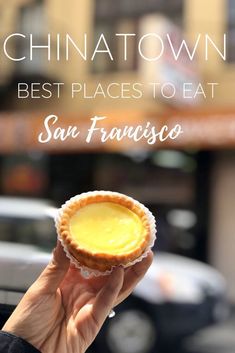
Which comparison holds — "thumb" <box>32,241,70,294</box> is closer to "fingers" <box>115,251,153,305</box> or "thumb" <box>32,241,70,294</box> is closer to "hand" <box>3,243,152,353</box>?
"hand" <box>3,243,152,353</box>

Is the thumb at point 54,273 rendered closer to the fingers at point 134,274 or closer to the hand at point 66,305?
the hand at point 66,305

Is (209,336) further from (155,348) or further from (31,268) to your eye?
(31,268)

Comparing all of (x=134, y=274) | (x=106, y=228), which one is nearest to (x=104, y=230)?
(x=106, y=228)

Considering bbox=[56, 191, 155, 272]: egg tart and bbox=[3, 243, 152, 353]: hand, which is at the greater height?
bbox=[56, 191, 155, 272]: egg tart

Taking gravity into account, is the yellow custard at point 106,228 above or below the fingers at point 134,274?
above

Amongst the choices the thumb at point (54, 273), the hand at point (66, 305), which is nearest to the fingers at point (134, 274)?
the hand at point (66, 305)

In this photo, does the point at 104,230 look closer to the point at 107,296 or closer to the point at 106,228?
the point at 106,228

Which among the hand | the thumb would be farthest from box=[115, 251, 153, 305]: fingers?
the thumb
